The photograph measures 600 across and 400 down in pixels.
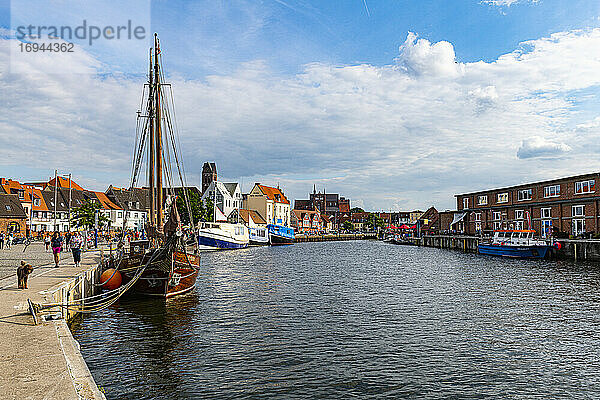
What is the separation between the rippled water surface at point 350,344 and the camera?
14.4 meters

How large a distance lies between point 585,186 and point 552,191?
6070mm

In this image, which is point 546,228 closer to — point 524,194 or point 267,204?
point 524,194

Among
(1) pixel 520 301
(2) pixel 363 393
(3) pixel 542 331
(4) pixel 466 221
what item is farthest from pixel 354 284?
(4) pixel 466 221

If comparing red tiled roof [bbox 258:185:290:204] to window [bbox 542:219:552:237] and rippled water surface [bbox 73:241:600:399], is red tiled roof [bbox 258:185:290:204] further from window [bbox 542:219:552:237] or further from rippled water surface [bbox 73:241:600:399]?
rippled water surface [bbox 73:241:600:399]

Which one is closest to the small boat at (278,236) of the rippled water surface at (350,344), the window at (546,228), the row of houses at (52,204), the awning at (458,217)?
the row of houses at (52,204)

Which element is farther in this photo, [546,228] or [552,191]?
[546,228]

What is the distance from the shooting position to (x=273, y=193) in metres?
178

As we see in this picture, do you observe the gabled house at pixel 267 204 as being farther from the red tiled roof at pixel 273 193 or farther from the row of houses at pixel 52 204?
the row of houses at pixel 52 204

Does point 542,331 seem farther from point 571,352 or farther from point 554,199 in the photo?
point 554,199

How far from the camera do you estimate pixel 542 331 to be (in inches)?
834

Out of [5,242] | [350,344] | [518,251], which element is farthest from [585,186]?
[5,242]

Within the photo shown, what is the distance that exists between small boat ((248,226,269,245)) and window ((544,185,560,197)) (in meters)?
60.2

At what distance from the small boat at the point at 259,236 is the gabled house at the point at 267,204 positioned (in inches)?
1712

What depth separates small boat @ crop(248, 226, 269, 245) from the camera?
360ft
